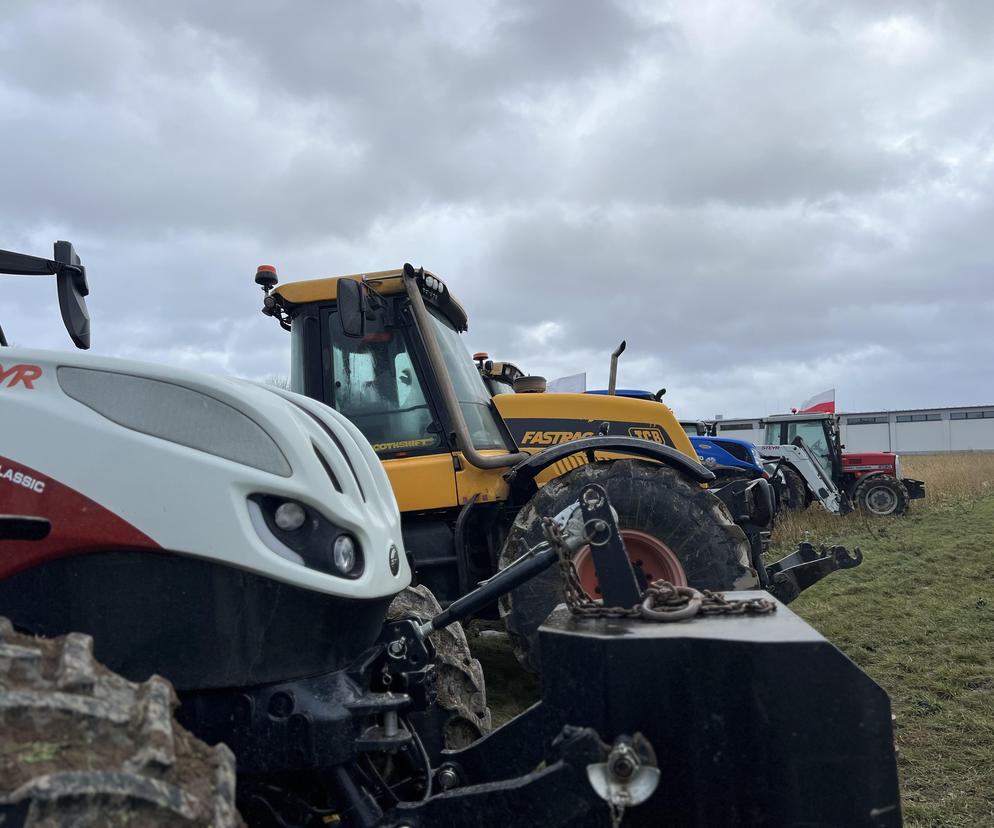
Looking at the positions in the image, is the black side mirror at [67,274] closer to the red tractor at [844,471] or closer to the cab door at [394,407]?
the cab door at [394,407]

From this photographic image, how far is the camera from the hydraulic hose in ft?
15.0

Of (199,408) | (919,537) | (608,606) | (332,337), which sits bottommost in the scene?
(919,537)

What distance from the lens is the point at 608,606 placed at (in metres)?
2.05

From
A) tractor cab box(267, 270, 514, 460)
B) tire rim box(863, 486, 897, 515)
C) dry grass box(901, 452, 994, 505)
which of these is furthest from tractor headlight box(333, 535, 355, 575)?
dry grass box(901, 452, 994, 505)

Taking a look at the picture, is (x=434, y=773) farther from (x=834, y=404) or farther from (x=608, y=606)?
(x=834, y=404)

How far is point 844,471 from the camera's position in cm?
1631

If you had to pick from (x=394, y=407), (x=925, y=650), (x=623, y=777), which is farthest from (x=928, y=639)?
(x=623, y=777)

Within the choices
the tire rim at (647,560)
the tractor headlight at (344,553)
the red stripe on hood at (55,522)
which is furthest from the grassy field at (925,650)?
the red stripe on hood at (55,522)

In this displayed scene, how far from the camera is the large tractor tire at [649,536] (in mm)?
4242

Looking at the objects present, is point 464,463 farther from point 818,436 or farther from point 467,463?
point 818,436

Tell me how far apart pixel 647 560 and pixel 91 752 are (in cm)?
349

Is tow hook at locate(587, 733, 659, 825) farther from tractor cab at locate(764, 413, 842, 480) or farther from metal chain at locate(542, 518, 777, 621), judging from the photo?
tractor cab at locate(764, 413, 842, 480)

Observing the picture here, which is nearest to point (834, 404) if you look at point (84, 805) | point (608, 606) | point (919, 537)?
point (919, 537)

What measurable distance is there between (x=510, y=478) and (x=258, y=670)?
2.84 metres
